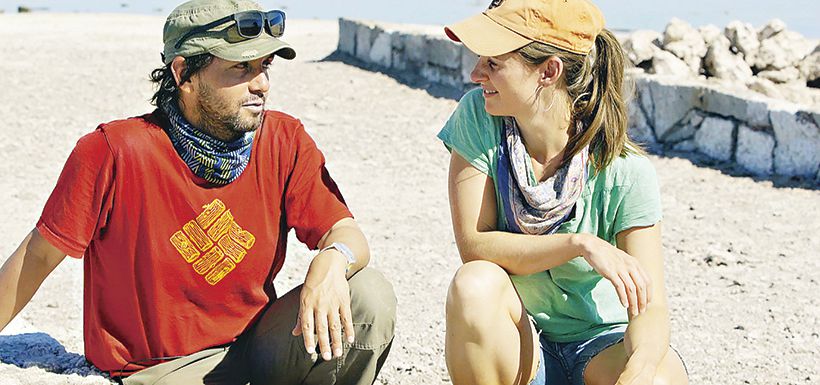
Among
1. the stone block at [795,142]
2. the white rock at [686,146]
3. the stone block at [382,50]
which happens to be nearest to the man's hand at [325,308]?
the stone block at [795,142]

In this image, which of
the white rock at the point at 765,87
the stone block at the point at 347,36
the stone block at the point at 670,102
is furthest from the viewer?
the stone block at the point at 347,36

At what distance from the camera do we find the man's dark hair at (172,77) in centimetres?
295

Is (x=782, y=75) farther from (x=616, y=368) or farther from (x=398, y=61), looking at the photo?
(x=616, y=368)

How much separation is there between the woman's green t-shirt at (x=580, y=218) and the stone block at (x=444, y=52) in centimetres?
644

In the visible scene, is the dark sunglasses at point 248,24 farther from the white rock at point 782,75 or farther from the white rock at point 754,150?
the white rock at point 782,75

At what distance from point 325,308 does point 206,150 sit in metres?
0.52

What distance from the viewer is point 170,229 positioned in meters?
2.97

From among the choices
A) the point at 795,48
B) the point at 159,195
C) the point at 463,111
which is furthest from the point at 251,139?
the point at 795,48

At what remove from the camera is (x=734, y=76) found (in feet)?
26.4

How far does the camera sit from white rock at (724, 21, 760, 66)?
8383mm

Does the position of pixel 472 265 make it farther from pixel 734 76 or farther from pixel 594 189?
pixel 734 76

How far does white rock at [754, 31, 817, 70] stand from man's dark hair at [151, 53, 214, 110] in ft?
20.2

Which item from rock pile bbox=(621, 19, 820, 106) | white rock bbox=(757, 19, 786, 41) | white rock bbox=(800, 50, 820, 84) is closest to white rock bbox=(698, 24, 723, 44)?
rock pile bbox=(621, 19, 820, 106)

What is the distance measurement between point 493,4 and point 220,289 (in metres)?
1.06
